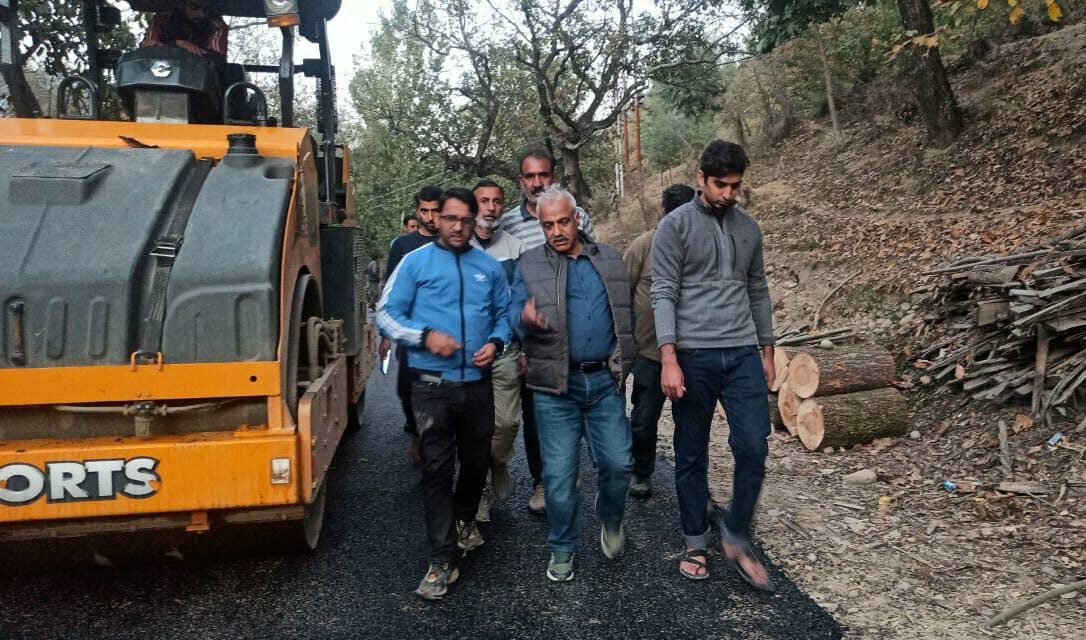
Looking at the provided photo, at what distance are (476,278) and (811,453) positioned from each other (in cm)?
306

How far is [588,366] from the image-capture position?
3.72 meters

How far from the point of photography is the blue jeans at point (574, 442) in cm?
371

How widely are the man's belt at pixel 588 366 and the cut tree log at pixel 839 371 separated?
2.50 m

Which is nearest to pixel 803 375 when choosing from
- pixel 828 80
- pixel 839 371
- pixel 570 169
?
pixel 839 371

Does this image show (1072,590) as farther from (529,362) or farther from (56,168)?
(56,168)

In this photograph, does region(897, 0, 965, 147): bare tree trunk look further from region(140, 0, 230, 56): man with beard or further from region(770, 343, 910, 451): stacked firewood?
region(140, 0, 230, 56): man with beard

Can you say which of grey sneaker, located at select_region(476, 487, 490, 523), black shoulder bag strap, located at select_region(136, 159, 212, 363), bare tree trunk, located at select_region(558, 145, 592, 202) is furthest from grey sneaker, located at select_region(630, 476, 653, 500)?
bare tree trunk, located at select_region(558, 145, 592, 202)

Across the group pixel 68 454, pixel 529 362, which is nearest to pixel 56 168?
pixel 68 454

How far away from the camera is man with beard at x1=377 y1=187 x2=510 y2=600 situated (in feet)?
11.7

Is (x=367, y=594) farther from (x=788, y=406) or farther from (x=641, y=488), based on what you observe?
(x=788, y=406)

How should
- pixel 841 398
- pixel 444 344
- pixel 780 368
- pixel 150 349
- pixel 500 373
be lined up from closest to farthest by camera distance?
1. pixel 150 349
2. pixel 444 344
3. pixel 500 373
4. pixel 841 398
5. pixel 780 368

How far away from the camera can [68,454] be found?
2.83 m

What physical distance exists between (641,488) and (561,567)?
123 centimetres

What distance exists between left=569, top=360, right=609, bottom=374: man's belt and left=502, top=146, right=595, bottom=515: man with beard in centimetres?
74
